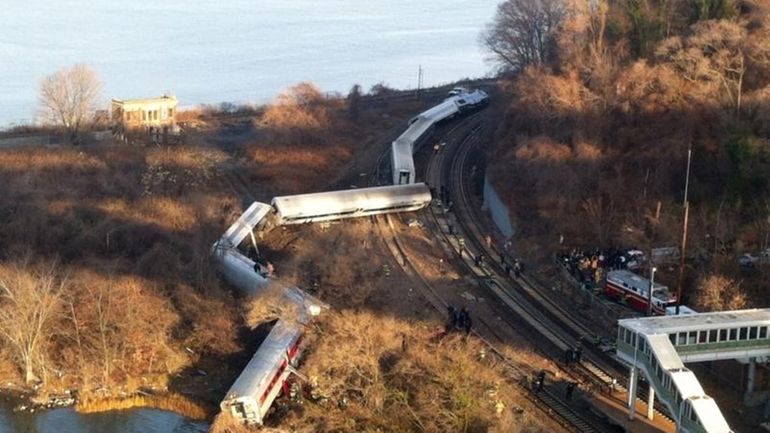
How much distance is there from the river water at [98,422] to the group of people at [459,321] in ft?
19.4

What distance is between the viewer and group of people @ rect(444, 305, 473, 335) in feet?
73.7

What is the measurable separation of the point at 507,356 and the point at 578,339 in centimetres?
193

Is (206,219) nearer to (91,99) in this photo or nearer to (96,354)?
(96,354)

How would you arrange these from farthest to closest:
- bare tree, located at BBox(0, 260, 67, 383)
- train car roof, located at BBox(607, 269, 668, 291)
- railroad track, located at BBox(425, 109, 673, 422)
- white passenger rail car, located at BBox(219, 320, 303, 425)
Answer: train car roof, located at BBox(607, 269, 668, 291)
bare tree, located at BBox(0, 260, 67, 383)
railroad track, located at BBox(425, 109, 673, 422)
white passenger rail car, located at BBox(219, 320, 303, 425)

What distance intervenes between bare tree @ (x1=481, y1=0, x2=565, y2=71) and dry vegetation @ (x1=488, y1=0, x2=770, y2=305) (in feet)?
19.9

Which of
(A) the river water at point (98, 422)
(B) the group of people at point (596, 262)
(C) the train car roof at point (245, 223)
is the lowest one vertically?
(A) the river water at point (98, 422)

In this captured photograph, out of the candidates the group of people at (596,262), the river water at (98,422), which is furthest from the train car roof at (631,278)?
the river water at (98,422)

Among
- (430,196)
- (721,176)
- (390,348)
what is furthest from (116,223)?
(721,176)

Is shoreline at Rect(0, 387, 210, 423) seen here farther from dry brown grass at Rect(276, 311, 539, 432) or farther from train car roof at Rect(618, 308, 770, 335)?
train car roof at Rect(618, 308, 770, 335)

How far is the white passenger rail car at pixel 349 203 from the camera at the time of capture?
30016 millimetres

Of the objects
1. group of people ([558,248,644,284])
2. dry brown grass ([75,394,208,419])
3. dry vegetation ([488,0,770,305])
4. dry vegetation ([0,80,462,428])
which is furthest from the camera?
dry vegetation ([488,0,770,305])

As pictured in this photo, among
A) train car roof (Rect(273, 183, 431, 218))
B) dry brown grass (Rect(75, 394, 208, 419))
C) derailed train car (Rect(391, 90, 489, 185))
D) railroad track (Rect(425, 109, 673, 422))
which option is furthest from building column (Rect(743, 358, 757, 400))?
derailed train car (Rect(391, 90, 489, 185))

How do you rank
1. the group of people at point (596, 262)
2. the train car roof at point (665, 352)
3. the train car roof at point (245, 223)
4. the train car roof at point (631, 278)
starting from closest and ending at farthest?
1. the train car roof at point (665, 352)
2. the train car roof at point (631, 278)
3. the group of people at point (596, 262)
4. the train car roof at point (245, 223)

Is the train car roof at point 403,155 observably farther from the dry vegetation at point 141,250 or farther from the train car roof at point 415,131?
the dry vegetation at point 141,250
